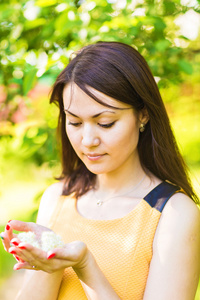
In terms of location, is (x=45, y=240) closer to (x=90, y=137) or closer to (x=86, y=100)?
(x=90, y=137)

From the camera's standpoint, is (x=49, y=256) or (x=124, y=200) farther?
(x=124, y=200)

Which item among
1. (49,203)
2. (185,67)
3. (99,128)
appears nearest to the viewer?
(99,128)

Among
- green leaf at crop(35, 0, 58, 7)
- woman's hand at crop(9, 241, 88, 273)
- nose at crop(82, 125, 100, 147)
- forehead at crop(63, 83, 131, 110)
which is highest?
green leaf at crop(35, 0, 58, 7)

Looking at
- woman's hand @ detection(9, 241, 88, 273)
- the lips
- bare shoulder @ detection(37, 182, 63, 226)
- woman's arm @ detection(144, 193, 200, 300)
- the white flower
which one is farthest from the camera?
bare shoulder @ detection(37, 182, 63, 226)

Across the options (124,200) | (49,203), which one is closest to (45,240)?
(124,200)

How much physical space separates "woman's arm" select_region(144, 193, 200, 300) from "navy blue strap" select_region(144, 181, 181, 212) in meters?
0.05

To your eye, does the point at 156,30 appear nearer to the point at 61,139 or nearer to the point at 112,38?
the point at 112,38

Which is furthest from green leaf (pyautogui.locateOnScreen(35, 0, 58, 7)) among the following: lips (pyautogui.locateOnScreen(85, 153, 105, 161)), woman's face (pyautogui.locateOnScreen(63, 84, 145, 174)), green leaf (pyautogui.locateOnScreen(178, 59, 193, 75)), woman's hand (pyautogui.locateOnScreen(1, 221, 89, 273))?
woman's hand (pyautogui.locateOnScreen(1, 221, 89, 273))

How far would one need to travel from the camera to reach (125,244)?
64.9 inches

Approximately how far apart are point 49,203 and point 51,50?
0.88m

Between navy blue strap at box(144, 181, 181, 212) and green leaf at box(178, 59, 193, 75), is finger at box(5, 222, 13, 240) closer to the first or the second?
navy blue strap at box(144, 181, 181, 212)

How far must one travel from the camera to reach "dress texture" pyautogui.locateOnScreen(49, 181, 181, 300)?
5.25ft

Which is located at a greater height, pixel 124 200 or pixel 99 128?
pixel 99 128

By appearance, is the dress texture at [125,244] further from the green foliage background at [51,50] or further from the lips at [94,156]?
the green foliage background at [51,50]
